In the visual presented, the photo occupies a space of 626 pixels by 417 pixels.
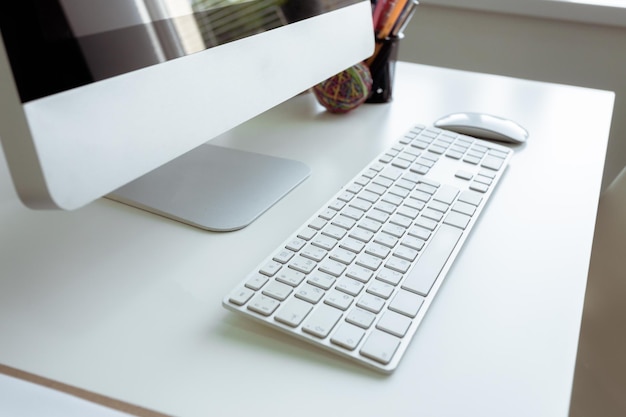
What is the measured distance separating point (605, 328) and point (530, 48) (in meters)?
0.87

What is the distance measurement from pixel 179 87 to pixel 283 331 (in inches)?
7.6

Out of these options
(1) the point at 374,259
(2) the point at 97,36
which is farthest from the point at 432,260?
(2) the point at 97,36

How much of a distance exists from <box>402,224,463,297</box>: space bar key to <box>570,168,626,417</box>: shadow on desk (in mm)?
316

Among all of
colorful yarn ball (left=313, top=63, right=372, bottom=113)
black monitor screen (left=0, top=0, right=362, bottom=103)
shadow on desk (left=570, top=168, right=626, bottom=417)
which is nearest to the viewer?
black monitor screen (left=0, top=0, right=362, bottom=103)

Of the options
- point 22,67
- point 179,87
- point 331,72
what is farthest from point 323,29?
point 22,67

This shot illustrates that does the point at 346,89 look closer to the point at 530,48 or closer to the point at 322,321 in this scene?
the point at 322,321

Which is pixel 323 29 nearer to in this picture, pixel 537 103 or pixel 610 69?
pixel 537 103

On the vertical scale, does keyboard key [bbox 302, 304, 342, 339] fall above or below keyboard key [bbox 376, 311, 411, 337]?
above

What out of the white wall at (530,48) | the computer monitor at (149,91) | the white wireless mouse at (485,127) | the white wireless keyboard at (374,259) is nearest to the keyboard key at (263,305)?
the white wireless keyboard at (374,259)

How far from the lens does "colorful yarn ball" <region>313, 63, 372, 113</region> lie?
721 mm

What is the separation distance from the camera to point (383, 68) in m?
0.78

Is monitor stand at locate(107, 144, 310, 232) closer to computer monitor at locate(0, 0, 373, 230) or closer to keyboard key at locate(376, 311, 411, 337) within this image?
computer monitor at locate(0, 0, 373, 230)

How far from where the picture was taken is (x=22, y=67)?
0.27 metres

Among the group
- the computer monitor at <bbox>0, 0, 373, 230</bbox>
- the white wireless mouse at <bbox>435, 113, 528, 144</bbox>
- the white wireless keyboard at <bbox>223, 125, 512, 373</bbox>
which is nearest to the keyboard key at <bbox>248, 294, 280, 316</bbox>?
the white wireless keyboard at <bbox>223, 125, 512, 373</bbox>
